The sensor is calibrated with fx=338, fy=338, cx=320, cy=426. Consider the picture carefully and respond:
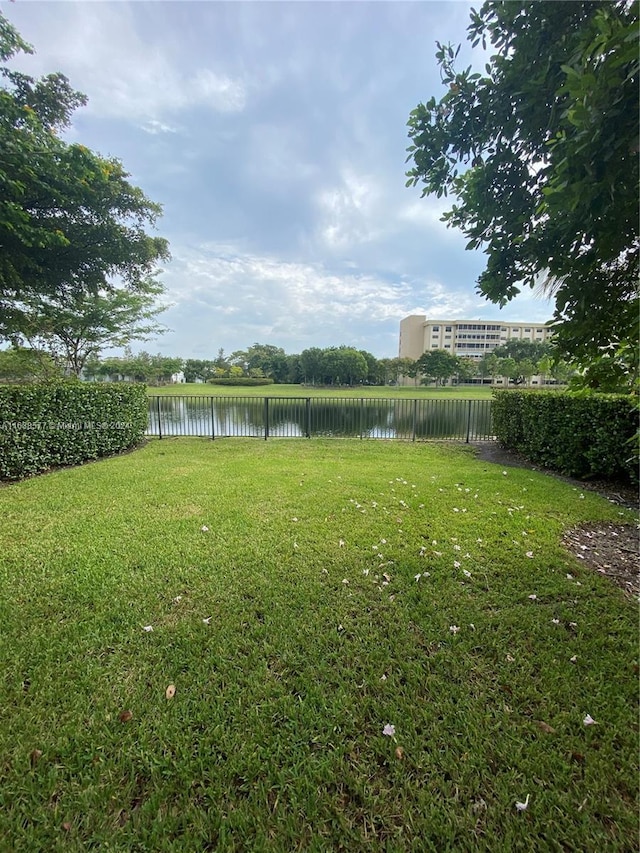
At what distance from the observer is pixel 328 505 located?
409 centimetres

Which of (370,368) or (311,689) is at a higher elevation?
(370,368)

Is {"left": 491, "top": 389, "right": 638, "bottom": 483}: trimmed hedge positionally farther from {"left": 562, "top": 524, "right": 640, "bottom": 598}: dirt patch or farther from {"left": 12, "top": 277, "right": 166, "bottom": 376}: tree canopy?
{"left": 12, "top": 277, "right": 166, "bottom": 376}: tree canopy

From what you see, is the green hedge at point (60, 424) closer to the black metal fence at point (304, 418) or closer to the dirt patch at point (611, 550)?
the black metal fence at point (304, 418)

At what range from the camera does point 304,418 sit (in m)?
9.84

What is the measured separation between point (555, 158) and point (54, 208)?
26.6 feet

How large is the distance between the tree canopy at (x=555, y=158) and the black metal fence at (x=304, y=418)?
281 inches

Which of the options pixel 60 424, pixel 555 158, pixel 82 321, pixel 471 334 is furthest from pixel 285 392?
pixel 471 334

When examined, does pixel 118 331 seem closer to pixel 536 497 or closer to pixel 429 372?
pixel 536 497

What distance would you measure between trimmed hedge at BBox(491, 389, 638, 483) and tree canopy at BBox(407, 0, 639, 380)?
2.52 meters

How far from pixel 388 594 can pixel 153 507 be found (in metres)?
2.96

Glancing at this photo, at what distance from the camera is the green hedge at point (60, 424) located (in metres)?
5.00

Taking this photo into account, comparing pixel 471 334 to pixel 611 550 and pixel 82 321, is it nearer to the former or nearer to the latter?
pixel 82 321

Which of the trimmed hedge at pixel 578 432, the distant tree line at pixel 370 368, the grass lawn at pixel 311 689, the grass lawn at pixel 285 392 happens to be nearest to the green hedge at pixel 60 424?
the grass lawn at pixel 311 689

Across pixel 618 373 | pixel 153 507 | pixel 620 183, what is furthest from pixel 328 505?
pixel 620 183
